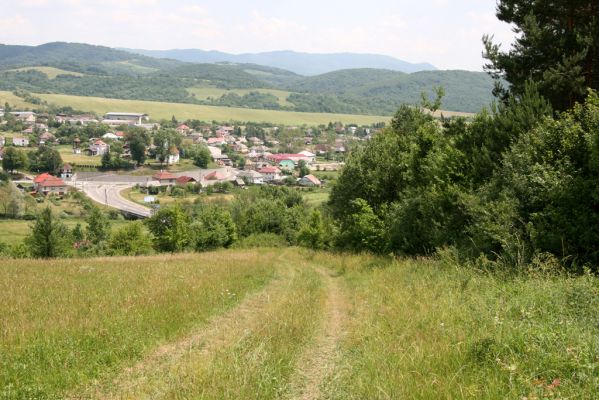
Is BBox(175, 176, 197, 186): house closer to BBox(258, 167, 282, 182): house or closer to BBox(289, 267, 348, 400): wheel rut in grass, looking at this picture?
BBox(258, 167, 282, 182): house

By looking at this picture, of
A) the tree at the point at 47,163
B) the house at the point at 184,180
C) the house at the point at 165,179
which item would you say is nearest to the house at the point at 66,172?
the tree at the point at 47,163

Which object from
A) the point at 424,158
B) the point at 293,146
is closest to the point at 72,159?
the point at 293,146

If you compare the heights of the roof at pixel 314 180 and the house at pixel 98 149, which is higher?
the house at pixel 98 149

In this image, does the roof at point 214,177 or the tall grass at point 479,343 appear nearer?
the tall grass at point 479,343

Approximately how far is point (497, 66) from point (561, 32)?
206 cm

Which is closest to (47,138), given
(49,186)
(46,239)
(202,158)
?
(202,158)

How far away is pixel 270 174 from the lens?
134 metres

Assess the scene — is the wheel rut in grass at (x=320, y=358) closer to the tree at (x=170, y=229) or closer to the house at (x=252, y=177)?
the tree at (x=170, y=229)

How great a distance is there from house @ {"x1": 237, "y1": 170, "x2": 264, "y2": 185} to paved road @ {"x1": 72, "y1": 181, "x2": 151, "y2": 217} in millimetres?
28961

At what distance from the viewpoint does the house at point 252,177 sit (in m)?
127

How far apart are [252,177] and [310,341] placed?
405 ft

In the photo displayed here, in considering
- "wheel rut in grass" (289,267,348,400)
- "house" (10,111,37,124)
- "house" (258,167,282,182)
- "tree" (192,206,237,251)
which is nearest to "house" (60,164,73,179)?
"house" (258,167,282,182)

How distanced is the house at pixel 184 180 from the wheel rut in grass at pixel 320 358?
109 metres

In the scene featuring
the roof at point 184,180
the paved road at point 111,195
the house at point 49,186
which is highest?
the roof at point 184,180
